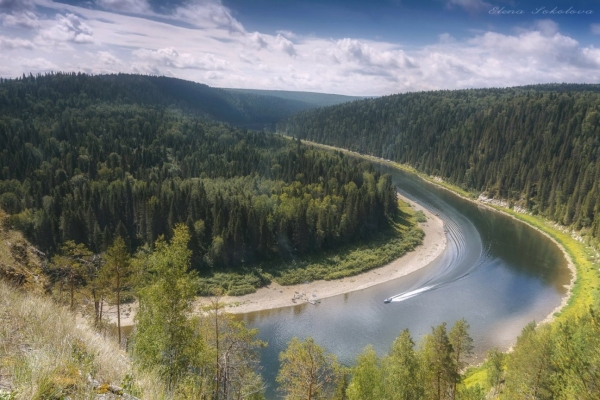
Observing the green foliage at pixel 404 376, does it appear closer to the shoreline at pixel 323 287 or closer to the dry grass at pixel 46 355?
the dry grass at pixel 46 355

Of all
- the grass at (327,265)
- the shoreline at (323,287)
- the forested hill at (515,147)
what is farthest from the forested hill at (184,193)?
the forested hill at (515,147)

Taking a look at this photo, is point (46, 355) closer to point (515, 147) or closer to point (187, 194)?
point (187, 194)

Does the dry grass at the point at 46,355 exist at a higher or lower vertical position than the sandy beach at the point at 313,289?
higher

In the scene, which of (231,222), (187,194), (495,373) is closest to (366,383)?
(495,373)

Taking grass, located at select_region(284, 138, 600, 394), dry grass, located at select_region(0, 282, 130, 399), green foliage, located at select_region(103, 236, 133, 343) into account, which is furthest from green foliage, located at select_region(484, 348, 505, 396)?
dry grass, located at select_region(0, 282, 130, 399)

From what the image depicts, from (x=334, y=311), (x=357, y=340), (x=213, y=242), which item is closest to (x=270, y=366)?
(x=357, y=340)
